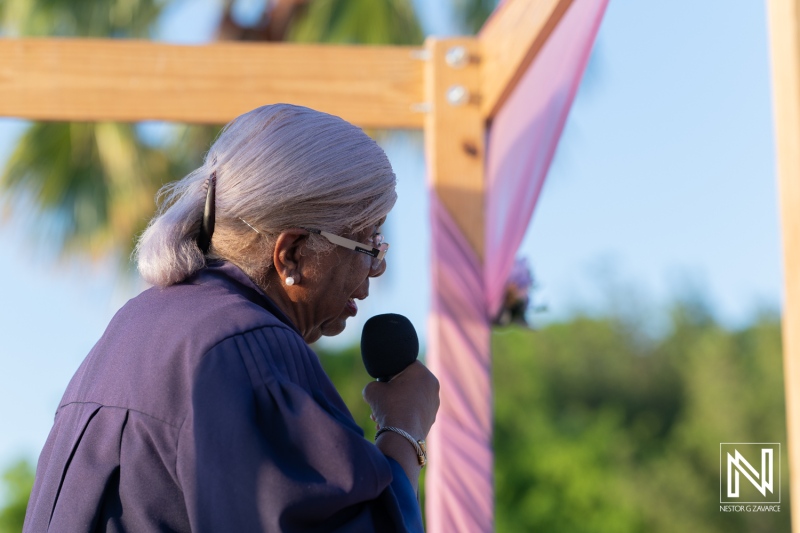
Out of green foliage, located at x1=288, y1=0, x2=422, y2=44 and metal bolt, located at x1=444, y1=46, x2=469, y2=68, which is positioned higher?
green foliage, located at x1=288, y1=0, x2=422, y2=44

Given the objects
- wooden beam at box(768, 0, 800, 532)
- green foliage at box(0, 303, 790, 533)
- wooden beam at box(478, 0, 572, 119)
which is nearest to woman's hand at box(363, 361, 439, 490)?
wooden beam at box(768, 0, 800, 532)

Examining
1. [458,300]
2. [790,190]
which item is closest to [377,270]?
[790,190]

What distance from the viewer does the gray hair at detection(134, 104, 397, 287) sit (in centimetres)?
171

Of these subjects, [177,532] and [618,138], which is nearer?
[177,532]

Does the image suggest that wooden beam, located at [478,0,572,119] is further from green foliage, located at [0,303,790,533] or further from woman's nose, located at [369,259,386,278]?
green foliage, located at [0,303,790,533]

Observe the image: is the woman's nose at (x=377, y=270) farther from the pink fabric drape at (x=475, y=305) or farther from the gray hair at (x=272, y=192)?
the pink fabric drape at (x=475, y=305)

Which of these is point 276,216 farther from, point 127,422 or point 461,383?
point 461,383

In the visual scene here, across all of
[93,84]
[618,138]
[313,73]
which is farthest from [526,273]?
[618,138]

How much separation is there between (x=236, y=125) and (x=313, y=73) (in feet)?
5.92

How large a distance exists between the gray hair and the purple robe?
0.12 m

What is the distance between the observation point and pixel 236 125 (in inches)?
71.6

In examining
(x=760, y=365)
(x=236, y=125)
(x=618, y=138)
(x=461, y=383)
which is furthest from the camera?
(x=618, y=138)

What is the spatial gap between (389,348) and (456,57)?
6.40 feet

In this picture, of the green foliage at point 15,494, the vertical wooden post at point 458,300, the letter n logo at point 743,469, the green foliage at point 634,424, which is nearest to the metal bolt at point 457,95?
the vertical wooden post at point 458,300
